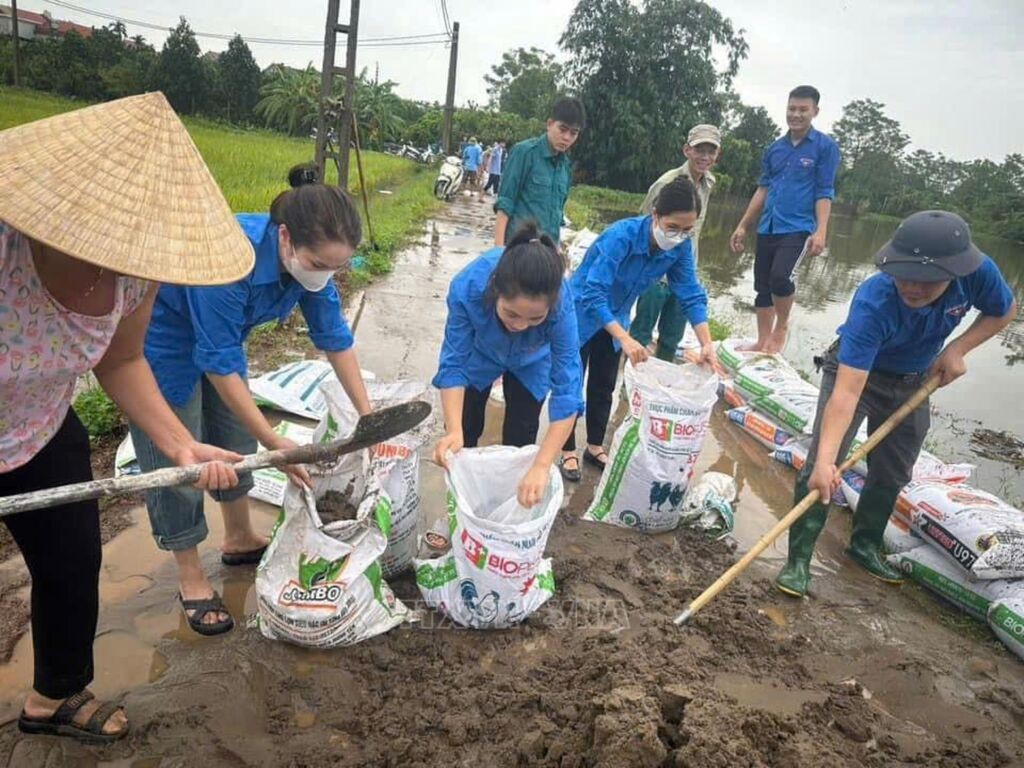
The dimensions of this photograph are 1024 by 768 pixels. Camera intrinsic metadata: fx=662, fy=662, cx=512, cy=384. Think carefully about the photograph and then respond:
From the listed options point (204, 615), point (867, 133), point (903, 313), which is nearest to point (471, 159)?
point (903, 313)

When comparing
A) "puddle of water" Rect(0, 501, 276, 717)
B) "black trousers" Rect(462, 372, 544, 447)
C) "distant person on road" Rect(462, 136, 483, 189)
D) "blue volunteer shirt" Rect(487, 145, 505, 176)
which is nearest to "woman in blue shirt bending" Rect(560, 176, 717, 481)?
"black trousers" Rect(462, 372, 544, 447)

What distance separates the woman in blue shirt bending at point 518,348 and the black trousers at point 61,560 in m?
0.95

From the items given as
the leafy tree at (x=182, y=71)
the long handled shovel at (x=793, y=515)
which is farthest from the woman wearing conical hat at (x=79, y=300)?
the leafy tree at (x=182, y=71)

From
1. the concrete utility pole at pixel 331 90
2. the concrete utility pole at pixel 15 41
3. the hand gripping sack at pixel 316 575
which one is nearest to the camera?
the hand gripping sack at pixel 316 575

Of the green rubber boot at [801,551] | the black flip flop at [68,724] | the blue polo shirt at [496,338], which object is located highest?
the blue polo shirt at [496,338]

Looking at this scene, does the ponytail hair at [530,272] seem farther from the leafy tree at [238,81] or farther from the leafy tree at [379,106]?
the leafy tree at [238,81]

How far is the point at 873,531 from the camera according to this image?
2.79m

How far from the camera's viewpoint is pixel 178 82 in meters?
29.1

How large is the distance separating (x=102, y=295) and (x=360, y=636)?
1174 mm

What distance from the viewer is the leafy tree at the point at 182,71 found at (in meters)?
28.6

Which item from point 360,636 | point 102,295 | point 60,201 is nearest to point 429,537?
point 360,636

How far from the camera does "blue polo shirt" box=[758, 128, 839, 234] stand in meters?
4.35

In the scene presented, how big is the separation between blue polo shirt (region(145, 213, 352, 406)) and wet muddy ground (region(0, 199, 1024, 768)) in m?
0.76

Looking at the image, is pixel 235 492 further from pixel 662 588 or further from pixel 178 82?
pixel 178 82
